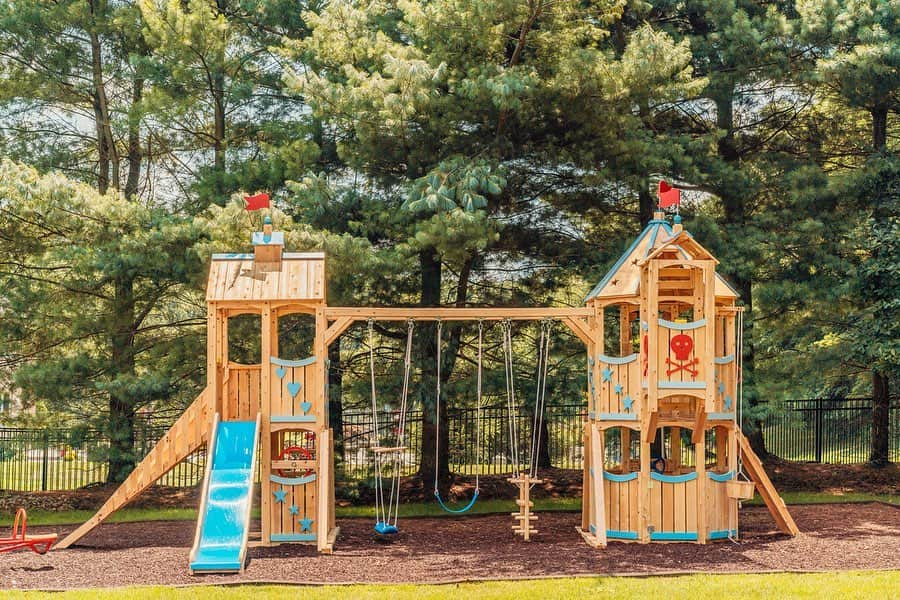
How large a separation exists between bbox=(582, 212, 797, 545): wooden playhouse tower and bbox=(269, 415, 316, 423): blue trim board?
11.1 ft

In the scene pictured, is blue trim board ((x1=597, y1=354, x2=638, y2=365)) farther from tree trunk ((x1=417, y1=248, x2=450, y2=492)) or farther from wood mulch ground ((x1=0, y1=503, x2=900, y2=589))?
tree trunk ((x1=417, y1=248, x2=450, y2=492))

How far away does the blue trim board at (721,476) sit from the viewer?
452 inches

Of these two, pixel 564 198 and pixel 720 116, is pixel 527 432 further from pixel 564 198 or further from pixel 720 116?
pixel 720 116

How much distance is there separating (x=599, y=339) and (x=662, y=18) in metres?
8.48

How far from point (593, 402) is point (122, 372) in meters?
7.94

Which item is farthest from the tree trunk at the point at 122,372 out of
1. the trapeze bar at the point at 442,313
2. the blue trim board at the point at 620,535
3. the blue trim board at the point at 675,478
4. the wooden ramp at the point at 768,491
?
the wooden ramp at the point at 768,491

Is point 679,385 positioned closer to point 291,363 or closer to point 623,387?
point 623,387

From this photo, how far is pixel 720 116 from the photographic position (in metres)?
17.7

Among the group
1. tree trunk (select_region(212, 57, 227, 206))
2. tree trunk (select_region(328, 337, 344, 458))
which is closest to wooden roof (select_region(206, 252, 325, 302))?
tree trunk (select_region(328, 337, 344, 458))

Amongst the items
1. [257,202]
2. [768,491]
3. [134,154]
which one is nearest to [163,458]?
[257,202]

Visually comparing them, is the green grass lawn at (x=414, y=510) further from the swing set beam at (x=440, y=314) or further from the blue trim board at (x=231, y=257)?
the blue trim board at (x=231, y=257)

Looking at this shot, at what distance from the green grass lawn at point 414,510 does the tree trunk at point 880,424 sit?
8.18 ft

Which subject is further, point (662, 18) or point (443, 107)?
point (662, 18)

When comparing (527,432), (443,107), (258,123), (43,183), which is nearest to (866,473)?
(527,432)
